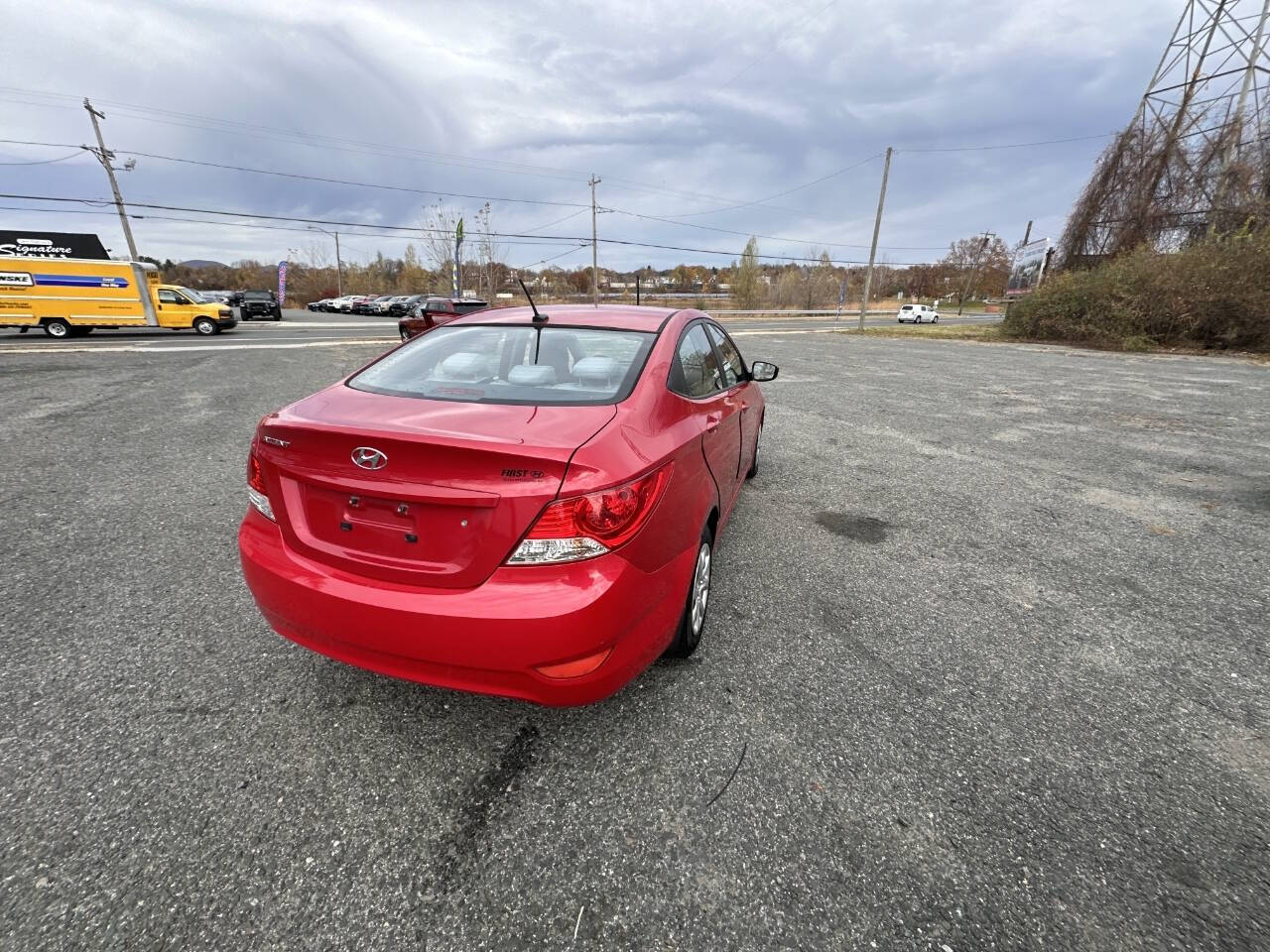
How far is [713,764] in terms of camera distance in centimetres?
199

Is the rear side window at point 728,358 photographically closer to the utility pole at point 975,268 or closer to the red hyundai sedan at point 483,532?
the red hyundai sedan at point 483,532

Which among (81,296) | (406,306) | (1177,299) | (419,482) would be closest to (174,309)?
(81,296)

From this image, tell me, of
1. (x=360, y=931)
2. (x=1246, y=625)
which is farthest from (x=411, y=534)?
(x=1246, y=625)

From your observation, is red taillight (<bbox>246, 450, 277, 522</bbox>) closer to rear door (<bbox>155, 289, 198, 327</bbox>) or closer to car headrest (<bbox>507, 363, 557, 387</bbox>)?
car headrest (<bbox>507, 363, 557, 387</bbox>)

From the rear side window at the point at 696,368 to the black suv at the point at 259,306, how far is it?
39353 millimetres

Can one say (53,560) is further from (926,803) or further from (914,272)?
(914,272)

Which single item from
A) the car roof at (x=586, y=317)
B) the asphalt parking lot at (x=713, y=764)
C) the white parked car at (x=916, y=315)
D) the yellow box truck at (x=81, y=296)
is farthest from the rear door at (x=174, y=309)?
the white parked car at (x=916, y=315)

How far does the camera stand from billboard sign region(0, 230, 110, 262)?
57.4 feet

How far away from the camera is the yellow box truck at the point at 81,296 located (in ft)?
56.3

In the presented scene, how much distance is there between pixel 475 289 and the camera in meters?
57.6

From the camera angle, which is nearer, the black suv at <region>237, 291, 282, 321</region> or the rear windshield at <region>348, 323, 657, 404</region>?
the rear windshield at <region>348, 323, 657, 404</region>

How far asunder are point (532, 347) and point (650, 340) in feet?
1.91

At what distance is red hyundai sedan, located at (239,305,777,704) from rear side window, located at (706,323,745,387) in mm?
1425

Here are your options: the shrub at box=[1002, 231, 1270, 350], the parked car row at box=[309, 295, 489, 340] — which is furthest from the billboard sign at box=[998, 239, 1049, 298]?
the parked car row at box=[309, 295, 489, 340]
